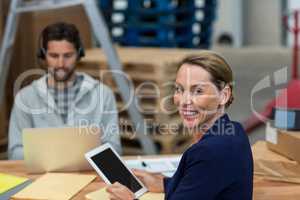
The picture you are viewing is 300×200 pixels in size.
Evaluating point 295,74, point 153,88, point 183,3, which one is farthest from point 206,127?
point 295,74

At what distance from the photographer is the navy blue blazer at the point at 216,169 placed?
1.38m

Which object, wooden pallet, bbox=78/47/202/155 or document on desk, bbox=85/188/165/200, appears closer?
document on desk, bbox=85/188/165/200

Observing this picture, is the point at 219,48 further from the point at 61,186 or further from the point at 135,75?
the point at 61,186

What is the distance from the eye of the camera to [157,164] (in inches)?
85.0

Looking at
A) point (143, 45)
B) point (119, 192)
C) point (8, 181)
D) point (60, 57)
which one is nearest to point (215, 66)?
point (119, 192)

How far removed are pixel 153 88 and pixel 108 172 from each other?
1.96m

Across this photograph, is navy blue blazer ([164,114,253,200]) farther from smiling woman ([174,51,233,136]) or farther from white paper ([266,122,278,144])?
white paper ([266,122,278,144])

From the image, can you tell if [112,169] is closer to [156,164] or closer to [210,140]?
[156,164]

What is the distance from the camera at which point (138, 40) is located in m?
4.23

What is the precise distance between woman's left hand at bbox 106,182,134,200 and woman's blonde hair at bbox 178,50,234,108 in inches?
18.1

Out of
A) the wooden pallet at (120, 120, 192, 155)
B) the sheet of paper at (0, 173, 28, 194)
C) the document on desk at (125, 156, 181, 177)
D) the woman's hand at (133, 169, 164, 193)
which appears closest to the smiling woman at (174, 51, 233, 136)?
the woman's hand at (133, 169, 164, 193)

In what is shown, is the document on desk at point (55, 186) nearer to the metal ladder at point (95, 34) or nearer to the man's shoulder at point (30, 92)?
the man's shoulder at point (30, 92)

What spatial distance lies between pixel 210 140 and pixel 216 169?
3.2 inches

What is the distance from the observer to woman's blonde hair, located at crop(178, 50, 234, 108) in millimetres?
1473
